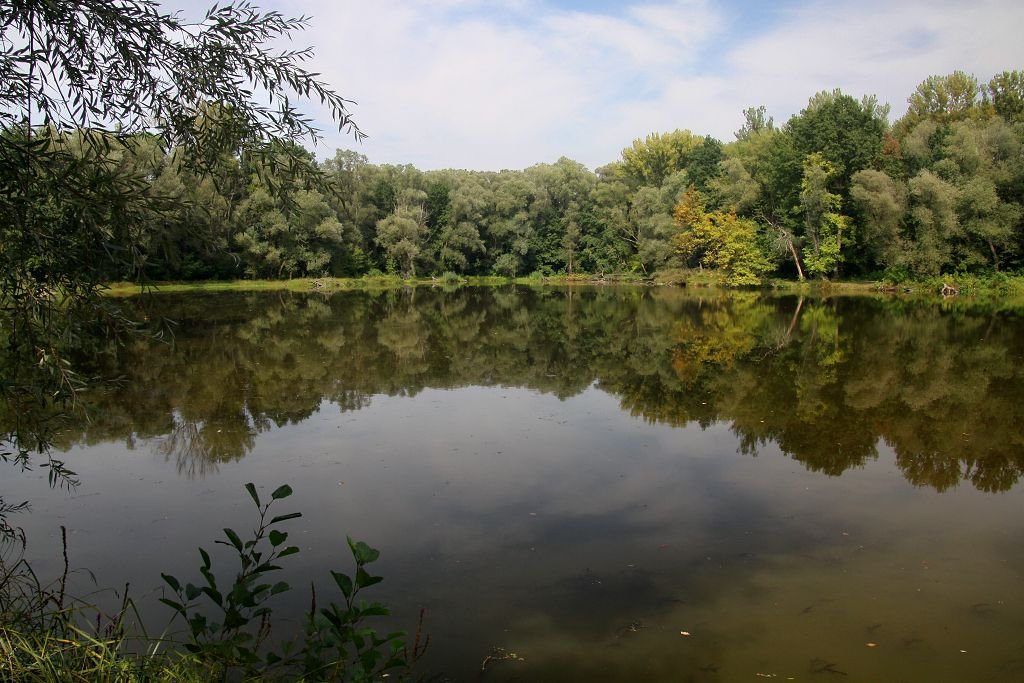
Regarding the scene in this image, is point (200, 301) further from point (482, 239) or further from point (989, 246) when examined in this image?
point (989, 246)

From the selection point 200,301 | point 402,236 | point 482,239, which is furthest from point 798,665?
point 482,239

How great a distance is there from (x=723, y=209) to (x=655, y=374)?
45.5 meters

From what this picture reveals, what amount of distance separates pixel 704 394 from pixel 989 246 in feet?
139

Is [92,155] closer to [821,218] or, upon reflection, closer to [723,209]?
[821,218]

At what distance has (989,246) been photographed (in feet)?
148

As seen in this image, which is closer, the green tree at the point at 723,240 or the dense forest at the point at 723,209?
the dense forest at the point at 723,209

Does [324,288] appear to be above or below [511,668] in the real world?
above

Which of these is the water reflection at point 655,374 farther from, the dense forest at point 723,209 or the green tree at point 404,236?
the green tree at point 404,236

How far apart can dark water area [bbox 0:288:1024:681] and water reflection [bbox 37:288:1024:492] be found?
4.3 inches

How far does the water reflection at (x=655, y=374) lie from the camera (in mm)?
10633

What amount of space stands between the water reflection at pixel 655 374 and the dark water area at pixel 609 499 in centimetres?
11

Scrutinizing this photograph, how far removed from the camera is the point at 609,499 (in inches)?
322

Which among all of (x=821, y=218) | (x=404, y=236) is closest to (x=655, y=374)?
(x=821, y=218)

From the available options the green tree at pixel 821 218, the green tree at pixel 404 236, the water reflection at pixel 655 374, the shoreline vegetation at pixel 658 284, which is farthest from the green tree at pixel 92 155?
the green tree at pixel 404 236
